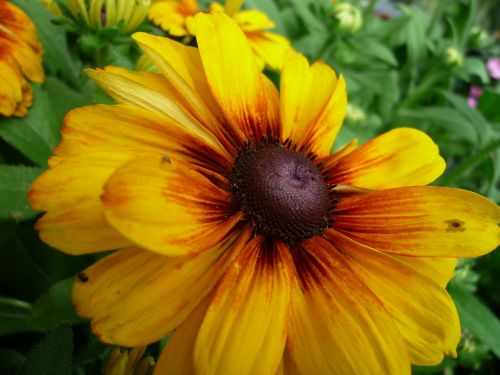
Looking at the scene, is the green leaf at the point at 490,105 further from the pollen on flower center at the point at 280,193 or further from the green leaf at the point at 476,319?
the pollen on flower center at the point at 280,193

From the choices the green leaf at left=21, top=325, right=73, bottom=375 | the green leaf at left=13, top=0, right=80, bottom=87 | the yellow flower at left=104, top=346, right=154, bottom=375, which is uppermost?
the green leaf at left=13, top=0, right=80, bottom=87

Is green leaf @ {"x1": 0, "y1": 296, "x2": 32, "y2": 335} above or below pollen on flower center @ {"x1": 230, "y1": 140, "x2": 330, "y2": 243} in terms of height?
below

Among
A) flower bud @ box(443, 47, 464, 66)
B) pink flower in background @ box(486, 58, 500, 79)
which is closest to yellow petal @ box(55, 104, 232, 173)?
flower bud @ box(443, 47, 464, 66)

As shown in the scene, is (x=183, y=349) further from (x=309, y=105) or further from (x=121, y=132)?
(x=309, y=105)

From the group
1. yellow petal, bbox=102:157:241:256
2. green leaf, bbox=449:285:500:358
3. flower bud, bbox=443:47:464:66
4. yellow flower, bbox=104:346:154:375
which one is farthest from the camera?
flower bud, bbox=443:47:464:66

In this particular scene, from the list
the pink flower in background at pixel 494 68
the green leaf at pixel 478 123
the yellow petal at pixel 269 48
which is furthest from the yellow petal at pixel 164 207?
the pink flower in background at pixel 494 68

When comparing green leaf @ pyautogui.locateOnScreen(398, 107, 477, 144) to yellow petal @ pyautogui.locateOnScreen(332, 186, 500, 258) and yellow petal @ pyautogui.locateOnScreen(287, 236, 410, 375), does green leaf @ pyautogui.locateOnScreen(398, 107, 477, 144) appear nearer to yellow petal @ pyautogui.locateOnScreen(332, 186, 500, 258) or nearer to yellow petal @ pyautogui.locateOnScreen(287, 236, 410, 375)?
yellow petal @ pyautogui.locateOnScreen(332, 186, 500, 258)
